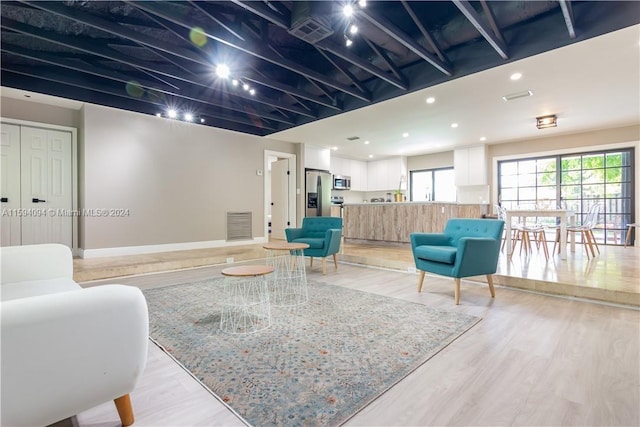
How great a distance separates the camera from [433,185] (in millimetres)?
9219

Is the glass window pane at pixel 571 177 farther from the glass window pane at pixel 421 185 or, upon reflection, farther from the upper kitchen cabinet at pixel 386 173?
the upper kitchen cabinet at pixel 386 173

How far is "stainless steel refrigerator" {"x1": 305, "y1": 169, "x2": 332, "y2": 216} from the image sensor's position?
25.9 ft

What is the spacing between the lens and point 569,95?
453 cm

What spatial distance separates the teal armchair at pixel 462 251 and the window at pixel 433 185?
5.37 meters

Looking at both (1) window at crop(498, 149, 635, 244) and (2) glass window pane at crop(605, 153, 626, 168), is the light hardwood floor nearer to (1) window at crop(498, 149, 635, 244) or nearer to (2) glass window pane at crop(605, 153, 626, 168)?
(1) window at crop(498, 149, 635, 244)

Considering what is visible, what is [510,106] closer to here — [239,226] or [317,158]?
[317,158]

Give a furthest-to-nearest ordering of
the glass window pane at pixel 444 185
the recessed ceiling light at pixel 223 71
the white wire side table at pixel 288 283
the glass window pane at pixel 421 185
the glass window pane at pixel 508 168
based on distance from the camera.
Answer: the glass window pane at pixel 421 185
the glass window pane at pixel 444 185
the glass window pane at pixel 508 168
the recessed ceiling light at pixel 223 71
the white wire side table at pixel 288 283

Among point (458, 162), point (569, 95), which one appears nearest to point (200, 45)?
point (569, 95)

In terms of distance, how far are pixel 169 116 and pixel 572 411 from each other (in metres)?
6.51

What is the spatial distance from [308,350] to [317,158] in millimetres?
6606

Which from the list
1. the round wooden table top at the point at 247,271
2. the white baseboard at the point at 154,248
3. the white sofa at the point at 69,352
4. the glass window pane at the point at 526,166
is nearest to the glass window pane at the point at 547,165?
the glass window pane at the point at 526,166

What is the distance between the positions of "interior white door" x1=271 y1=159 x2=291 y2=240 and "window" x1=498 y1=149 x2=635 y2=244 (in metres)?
5.45

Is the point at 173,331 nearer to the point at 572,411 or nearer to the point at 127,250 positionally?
the point at 572,411

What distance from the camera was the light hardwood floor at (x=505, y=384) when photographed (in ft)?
4.63
